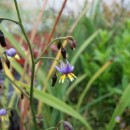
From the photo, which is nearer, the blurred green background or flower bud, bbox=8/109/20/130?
flower bud, bbox=8/109/20/130

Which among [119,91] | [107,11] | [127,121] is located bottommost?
[127,121]

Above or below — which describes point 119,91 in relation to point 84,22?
below

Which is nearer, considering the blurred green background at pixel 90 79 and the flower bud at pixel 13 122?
the flower bud at pixel 13 122

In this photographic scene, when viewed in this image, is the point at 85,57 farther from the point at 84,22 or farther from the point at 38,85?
the point at 38,85

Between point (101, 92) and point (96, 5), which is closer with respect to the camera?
point (101, 92)

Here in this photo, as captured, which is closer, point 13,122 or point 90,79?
point 13,122

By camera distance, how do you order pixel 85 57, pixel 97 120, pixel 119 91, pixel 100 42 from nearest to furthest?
→ pixel 119 91 < pixel 97 120 < pixel 85 57 < pixel 100 42

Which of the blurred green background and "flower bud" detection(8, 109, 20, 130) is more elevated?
"flower bud" detection(8, 109, 20, 130)

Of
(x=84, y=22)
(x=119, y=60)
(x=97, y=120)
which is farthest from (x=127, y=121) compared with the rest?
(x=84, y=22)

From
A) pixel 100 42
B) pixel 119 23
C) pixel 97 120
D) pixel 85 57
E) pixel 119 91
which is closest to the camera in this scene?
pixel 119 91

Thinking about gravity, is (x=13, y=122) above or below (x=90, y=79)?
above

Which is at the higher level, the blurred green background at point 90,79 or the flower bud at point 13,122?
the flower bud at point 13,122
